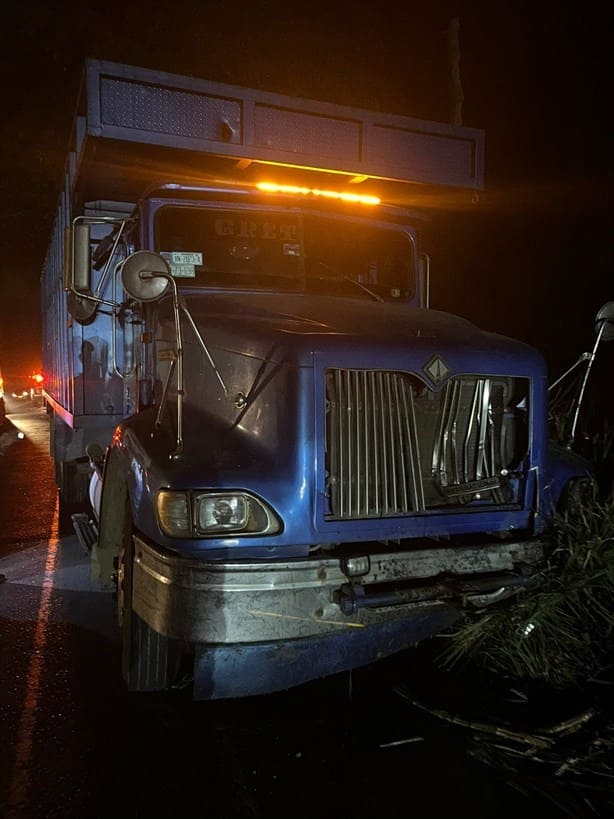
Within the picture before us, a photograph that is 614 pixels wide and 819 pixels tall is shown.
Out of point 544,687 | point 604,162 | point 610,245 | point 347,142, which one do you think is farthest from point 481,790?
point 604,162

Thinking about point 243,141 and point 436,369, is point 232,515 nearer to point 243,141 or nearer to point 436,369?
point 436,369

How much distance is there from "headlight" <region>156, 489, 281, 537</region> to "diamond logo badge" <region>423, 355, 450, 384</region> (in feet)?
3.29

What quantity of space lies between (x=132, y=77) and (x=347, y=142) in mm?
1492

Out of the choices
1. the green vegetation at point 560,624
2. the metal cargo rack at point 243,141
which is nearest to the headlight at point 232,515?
the green vegetation at point 560,624

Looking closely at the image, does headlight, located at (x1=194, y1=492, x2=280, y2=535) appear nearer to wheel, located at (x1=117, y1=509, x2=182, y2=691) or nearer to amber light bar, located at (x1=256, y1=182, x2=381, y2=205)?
wheel, located at (x1=117, y1=509, x2=182, y2=691)

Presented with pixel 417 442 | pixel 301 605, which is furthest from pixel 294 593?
pixel 417 442

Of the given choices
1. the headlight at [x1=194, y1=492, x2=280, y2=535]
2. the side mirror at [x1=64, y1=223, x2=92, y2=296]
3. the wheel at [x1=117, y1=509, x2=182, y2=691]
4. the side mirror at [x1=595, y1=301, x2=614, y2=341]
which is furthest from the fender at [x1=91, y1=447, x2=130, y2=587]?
the side mirror at [x1=595, y1=301, x2=614, y2=341]

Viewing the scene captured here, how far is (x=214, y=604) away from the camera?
3.00 metres

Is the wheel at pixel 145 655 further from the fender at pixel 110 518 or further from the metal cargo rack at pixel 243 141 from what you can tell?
the metal cargo rack at pixel 243 141

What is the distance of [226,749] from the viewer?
10.5 feet

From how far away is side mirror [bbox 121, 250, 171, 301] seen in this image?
12.2ft

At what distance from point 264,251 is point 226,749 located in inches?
116

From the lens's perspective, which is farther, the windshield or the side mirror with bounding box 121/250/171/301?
the windshield

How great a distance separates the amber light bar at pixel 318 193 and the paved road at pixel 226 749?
3054 millimetres
